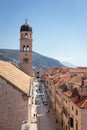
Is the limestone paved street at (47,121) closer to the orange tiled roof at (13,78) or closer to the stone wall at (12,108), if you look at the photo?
the orange tiled roof at (13,78)

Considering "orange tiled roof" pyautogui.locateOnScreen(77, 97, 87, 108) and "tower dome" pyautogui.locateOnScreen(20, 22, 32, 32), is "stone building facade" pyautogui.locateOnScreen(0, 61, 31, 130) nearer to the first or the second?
"orange tiled roof" pyautogui.locateOnScreen(77, 97, 87, 108)

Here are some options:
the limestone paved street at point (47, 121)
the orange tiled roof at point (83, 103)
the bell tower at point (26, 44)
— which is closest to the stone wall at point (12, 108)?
the orange tiled roof at point (83, 103)

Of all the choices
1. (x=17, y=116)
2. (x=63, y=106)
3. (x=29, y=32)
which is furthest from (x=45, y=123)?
(x=17, y=116)

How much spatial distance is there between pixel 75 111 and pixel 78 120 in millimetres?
2051

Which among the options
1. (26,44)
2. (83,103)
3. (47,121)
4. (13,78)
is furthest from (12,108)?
(26,44)

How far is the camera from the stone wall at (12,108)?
908 inches

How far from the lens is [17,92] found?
23062mm

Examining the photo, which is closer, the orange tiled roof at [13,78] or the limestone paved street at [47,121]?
Answer: the orange tiled roof at [13,78]

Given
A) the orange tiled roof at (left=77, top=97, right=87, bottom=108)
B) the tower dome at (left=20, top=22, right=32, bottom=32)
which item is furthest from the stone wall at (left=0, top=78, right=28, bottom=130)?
the tower dome at (left=20, top=22, right=32, bottom=32)

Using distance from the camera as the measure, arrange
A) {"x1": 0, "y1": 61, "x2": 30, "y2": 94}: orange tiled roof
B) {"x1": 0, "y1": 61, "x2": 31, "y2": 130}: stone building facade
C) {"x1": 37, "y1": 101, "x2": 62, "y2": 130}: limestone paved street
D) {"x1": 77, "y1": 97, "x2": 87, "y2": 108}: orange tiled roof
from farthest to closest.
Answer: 1. {"x1": 37, "y1": 101, "x2": 62, "y2": 130}: limestone paved street
2. {"x1": 77, "y1": 97, "x2": 87, "y2": 108}: orange tiled roof
3. {"x1": 0, "y1": 61, "x2": 30, "y2": 94}: orange tiled roof
4. {"x1": 0, "y1": 61, "x2": 31, "y2": 130}: stone building facade

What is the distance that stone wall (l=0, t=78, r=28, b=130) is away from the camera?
23062 mm

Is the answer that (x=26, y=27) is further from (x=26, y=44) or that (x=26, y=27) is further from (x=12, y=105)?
(x=12, y=105)

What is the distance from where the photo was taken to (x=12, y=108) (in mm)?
23266

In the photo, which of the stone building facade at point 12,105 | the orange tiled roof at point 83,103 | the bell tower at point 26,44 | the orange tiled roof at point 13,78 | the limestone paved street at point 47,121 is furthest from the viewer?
the bell tower at point 26,44
